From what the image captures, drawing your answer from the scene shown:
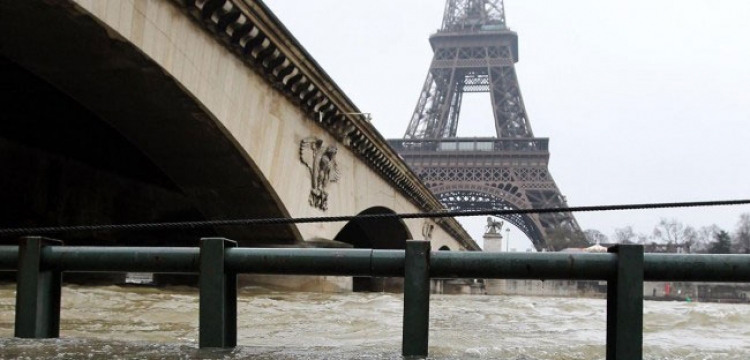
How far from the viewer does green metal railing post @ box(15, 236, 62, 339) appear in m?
3.58

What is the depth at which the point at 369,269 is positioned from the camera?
3.36 meters

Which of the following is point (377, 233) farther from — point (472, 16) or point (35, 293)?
point (472, 16)

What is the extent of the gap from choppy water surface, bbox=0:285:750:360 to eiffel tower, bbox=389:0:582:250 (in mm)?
54053

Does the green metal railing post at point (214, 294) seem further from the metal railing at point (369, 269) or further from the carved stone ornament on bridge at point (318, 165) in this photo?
the carved stone ornament on bridge at point (318, 165)

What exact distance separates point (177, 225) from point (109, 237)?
18.2 metres

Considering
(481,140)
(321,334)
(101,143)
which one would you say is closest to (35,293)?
(321,334)

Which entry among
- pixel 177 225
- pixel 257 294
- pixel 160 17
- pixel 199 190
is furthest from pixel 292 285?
pixel 177 225

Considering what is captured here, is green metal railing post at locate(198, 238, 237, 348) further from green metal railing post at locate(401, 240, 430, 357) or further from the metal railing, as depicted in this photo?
green metal railing post at locate(401, 240, 430, 357)

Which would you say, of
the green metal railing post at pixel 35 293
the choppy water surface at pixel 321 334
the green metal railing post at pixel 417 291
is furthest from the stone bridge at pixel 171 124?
the green metal railing post at pixel 417 291

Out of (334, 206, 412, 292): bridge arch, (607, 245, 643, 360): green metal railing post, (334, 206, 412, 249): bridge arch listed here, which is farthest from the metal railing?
(334, 206, 412, 249): bridge arch

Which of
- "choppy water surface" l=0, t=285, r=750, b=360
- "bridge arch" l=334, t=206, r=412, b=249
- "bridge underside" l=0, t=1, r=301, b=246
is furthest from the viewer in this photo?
"bridge arch" l=334, t=206, r=412, b=249

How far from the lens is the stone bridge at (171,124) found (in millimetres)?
11219

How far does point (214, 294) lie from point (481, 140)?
73.3 meters

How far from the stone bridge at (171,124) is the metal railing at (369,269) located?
655 centimetres
